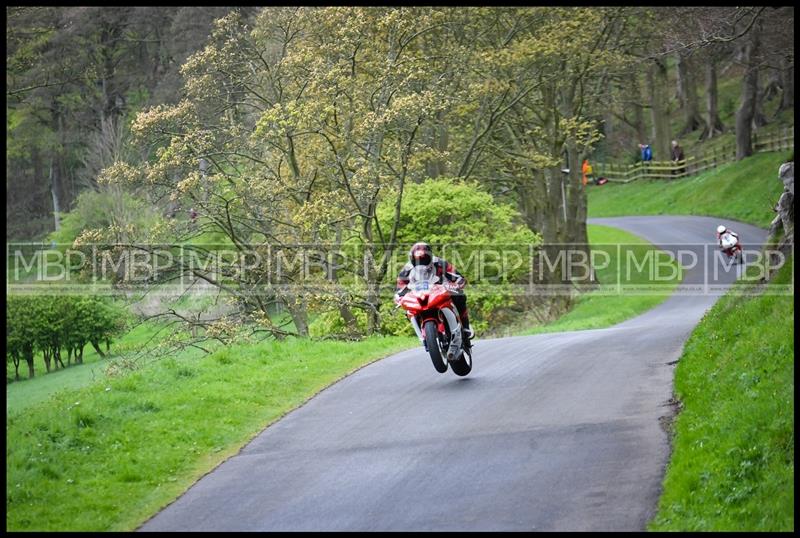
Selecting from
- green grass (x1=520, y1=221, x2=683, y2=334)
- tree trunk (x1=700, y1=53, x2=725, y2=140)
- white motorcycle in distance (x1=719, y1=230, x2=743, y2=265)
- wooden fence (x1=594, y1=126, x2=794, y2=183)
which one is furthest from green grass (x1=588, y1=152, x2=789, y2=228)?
white motorcycle in distance (x1=719, y1=230, x2=743, y2=265)

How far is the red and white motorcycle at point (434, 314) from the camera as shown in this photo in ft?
51.2

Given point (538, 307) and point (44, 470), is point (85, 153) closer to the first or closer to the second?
point (538, 307)

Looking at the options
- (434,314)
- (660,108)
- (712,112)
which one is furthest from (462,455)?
(712,112)

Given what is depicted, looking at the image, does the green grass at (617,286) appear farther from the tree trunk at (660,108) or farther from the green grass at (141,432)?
the green grass at (141,432)

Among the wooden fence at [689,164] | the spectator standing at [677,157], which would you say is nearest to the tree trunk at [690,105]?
the wooden fence at [689,164]

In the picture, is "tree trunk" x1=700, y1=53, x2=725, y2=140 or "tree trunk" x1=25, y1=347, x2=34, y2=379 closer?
"tree trunk" x1=25, y1=347, x2=34, y2=379

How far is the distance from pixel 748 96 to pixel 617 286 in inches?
609

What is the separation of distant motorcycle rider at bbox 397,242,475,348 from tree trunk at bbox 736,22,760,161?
3467cm

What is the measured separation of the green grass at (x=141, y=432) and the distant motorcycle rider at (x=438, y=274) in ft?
7.32

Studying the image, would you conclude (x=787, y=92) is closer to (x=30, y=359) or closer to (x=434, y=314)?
(x=30, y=359)

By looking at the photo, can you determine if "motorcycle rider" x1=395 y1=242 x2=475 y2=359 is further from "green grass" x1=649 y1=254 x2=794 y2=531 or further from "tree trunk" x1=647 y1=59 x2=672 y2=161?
"tree trunk" x1=647 y1=59 x2=672 y2=161

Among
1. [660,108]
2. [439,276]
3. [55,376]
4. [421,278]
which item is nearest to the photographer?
[421,278]

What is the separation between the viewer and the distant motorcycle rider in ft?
51.8

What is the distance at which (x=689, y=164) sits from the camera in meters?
64.1
